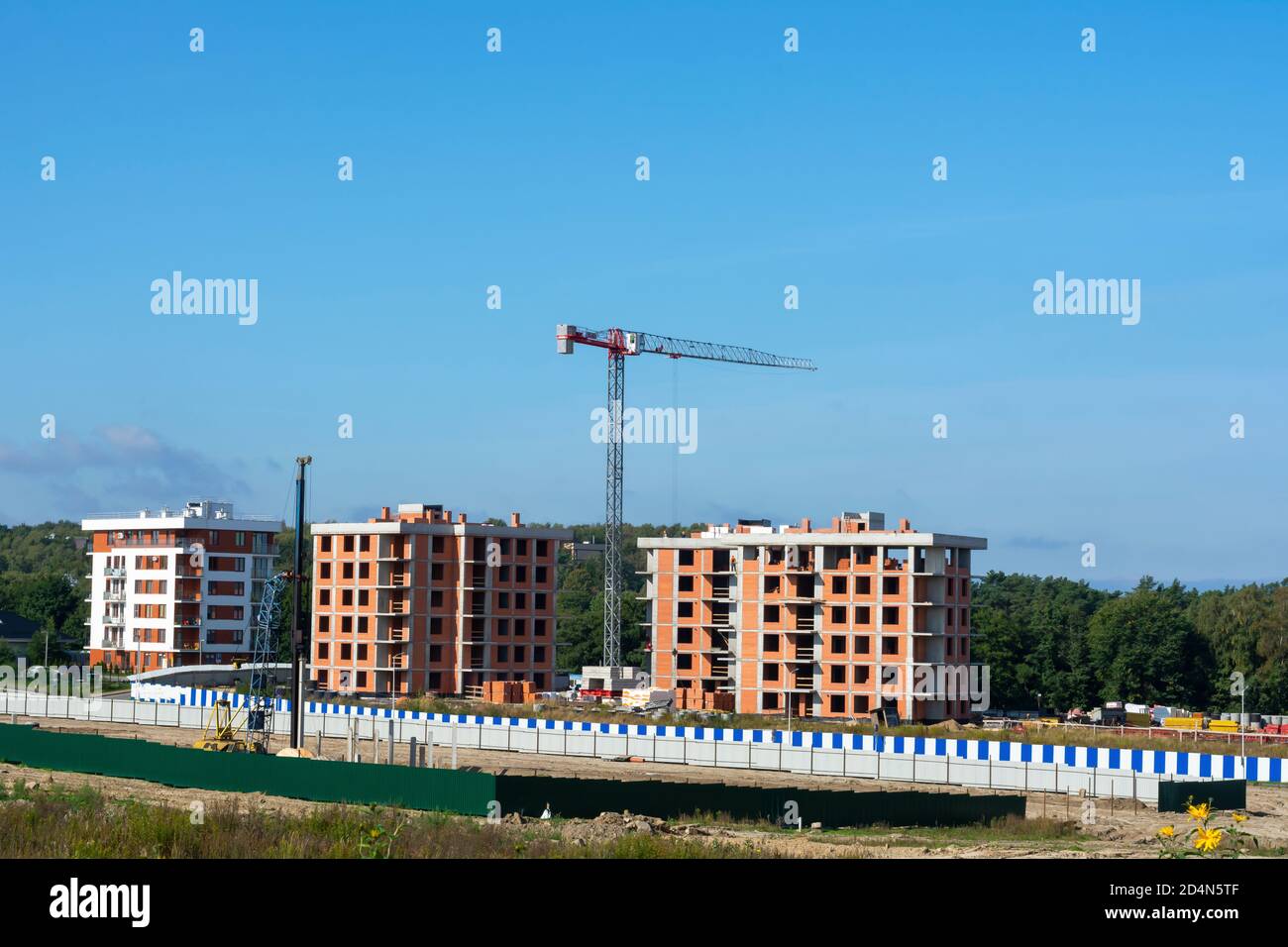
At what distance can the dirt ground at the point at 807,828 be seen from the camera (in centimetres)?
3803

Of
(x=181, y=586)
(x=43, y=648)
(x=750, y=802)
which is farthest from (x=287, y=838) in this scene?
(x=43, y=648)

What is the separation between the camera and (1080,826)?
4672 centimetres

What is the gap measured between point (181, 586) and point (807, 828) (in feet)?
375

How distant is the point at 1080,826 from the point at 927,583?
64.7m

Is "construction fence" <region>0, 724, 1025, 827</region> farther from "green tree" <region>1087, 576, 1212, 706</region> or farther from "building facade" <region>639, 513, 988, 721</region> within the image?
"green tree" <region>1087, 576, 1212, 706</region>

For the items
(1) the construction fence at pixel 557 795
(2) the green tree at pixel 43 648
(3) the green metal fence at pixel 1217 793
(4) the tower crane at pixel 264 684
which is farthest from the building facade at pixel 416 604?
(3) the green metal fence at pixel 1217 793

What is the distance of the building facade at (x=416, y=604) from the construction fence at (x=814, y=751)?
36.5 m

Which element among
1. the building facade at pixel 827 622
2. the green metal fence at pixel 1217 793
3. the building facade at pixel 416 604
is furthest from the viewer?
the building facade at pixel 416 604

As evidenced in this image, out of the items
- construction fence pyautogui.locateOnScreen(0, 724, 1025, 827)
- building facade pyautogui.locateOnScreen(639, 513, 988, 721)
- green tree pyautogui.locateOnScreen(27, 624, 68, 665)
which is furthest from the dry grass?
green tree pyautogui.locateOnScreen(27, 624, 68, 665)

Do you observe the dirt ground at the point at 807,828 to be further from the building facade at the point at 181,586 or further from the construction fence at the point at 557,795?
the building facade at the point at 181,586

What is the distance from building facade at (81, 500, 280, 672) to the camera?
14775 cm

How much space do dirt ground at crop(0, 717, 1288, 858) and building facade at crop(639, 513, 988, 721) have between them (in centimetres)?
3916
